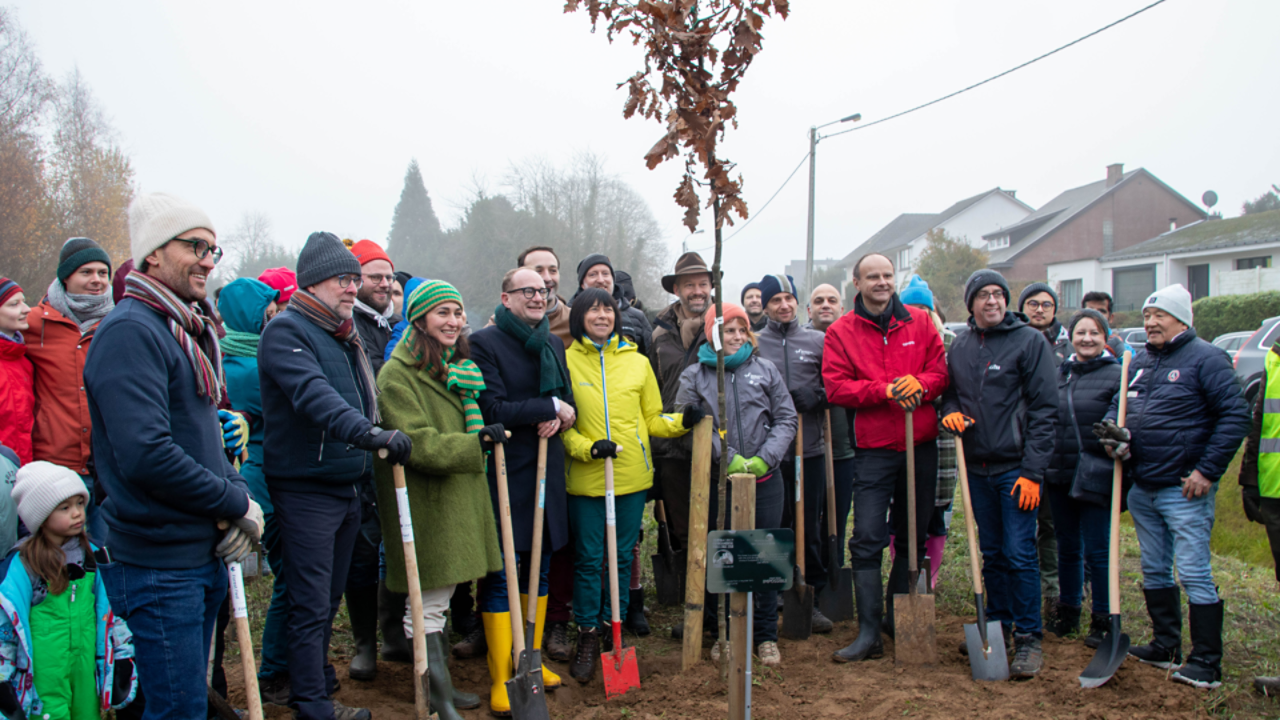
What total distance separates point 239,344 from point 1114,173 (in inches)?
1998

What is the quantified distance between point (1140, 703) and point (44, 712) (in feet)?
16.4

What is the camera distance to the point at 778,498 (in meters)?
4.55

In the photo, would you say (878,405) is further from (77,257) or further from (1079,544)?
(77,257)

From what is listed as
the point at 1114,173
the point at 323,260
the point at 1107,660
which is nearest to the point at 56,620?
the point at 323,260

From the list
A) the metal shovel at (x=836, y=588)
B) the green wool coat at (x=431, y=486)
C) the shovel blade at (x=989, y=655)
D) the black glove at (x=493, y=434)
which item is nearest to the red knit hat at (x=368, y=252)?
the green wool coat at (x=431, y=486)

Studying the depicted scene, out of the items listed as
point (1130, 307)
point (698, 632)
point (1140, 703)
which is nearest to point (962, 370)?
point (1140, 703)

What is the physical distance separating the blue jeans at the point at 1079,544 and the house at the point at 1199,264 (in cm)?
2956

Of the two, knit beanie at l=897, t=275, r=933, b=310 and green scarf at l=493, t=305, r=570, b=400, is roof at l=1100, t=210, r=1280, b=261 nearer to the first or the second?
knit beanie at l=897, t=275, r=933, b=310

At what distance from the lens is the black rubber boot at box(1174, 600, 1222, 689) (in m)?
4.01

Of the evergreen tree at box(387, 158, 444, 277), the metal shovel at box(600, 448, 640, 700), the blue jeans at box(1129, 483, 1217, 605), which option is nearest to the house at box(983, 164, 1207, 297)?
the evergreen tree at box(387, 158, 444, 277)

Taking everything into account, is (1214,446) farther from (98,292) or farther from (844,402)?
(98,292)

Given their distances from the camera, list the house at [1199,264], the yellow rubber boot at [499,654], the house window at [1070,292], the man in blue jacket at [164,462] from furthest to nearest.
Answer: the house window at [1070,292]
the house at [1199,264]
the yellow rubber boot at [499,654]
the man in blue jacket at [164,462]

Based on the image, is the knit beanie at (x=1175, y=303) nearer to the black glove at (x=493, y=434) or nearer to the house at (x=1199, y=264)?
the black glove at (x=493, y=434)

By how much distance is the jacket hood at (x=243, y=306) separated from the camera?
4148 mm
